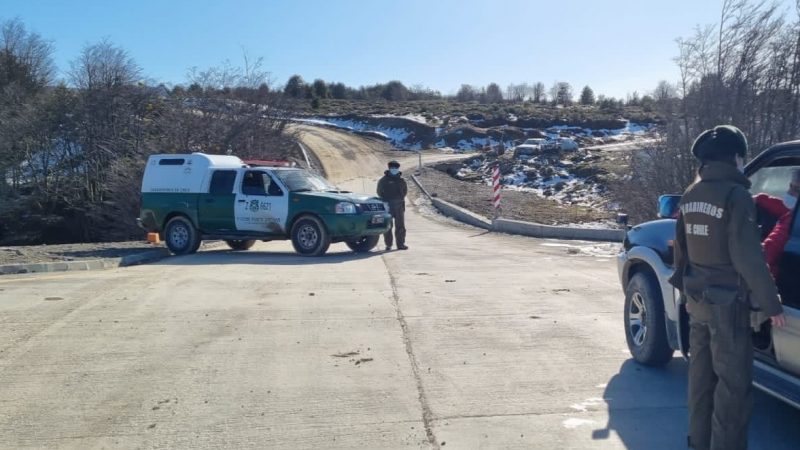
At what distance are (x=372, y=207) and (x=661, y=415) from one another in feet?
34.3

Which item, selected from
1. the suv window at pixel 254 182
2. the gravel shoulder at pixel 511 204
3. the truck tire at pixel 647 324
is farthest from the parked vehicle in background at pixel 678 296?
the gravel shoulder at pixel 511 204

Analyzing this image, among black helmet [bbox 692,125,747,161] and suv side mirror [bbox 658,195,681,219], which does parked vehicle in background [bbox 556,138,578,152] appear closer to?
suv side mirror [bbox 658,195,681,219]

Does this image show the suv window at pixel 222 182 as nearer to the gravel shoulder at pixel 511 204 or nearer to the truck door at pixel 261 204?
the truck door at pixel 261 204

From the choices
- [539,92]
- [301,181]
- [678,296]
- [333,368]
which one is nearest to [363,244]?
[301,181]

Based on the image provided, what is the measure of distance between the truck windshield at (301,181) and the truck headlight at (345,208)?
3.20 ft

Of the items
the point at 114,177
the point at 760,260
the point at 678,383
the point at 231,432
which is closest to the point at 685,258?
the point at 760,260

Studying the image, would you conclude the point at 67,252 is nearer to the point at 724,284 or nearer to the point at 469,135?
the point at 724,284

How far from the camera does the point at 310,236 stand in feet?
48.5

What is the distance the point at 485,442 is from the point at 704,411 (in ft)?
4.31

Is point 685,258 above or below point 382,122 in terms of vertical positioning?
below

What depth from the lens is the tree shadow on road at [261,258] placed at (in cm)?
1379

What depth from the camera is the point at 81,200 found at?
2922 cm

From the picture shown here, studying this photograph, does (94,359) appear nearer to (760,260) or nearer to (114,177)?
(760,260)

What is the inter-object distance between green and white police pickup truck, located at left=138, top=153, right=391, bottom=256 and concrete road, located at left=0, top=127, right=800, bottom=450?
3649 millimetres
